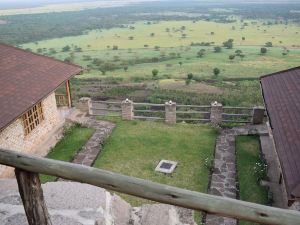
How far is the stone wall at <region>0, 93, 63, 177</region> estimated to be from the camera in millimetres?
12234

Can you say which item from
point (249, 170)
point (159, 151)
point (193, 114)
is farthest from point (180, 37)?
point (249, 170)

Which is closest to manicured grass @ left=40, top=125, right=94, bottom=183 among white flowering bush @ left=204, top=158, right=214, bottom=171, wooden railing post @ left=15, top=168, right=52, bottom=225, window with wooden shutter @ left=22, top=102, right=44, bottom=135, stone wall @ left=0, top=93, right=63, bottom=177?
stone wall @ left=0, top=93, right=63, bottom=177

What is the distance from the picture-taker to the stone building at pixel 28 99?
40.5ft

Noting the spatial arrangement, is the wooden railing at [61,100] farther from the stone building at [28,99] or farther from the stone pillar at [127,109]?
the stone pillar at [127,109]

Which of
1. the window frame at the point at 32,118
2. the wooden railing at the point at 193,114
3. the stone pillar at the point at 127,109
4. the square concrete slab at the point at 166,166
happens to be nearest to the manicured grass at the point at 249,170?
the square concrete slab at the point at 166,166

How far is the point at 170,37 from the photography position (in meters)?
101

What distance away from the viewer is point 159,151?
14.4 meters

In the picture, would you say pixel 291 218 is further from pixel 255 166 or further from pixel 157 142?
pixel 157 142

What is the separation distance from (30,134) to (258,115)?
10603 millimetres

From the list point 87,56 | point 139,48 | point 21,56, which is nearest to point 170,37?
point 139,48

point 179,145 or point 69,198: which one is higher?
point 69,198

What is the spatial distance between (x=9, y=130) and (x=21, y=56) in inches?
209

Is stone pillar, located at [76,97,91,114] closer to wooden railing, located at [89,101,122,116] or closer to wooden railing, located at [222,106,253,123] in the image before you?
wooden railing, located at [89,101,122,116]

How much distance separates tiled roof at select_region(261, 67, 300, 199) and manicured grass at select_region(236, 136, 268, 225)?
224 centimetres
